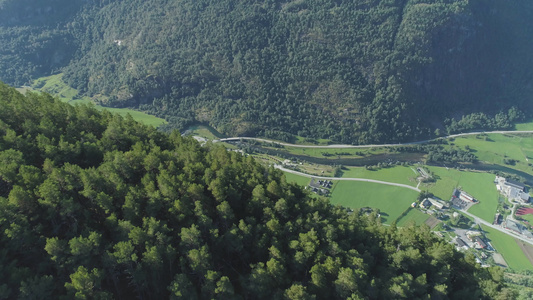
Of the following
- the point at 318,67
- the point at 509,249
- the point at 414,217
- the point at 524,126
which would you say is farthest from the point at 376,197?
the point at 524,126

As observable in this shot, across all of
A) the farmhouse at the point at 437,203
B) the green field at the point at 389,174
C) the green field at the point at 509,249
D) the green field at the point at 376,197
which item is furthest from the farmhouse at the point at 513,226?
the green field at the point at 389,174

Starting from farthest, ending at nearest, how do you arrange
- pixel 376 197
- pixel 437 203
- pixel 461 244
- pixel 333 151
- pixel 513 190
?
pixel 333 151, pixel 513 190, pixel 376 197, pixel 437 203, pixel 461 244

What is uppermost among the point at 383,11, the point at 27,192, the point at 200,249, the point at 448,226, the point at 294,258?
the point at 383,11

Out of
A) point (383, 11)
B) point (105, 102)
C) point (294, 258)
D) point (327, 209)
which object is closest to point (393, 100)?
point (383, 11)

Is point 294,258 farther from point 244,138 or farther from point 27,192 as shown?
point 244,138

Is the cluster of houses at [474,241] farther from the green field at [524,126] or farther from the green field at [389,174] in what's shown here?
the green field at [524,126]

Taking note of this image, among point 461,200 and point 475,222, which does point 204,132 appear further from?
point 475,222
